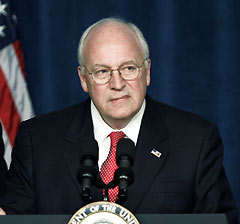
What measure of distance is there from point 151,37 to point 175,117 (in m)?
1.33

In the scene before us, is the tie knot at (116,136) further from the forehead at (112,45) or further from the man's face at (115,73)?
the forehead at (112,45)

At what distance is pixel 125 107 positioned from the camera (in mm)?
2352

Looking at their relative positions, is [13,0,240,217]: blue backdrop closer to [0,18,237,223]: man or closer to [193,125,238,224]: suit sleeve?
[0,18,237,223]: man

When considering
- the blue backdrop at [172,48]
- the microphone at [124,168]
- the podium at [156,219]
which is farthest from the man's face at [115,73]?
the blue backdrop at [172,48]

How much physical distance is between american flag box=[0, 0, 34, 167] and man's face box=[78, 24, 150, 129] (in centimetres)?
122

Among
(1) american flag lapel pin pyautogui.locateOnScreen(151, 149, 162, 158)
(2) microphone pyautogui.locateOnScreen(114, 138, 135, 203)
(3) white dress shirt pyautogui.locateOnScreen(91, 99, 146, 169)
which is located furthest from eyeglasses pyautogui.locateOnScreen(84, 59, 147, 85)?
(2) microphone pyautogui.locateOnScreen(114, 138, 135, 203)

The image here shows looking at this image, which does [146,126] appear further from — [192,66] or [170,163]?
[192,66]

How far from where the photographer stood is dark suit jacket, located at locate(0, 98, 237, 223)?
2320 mm

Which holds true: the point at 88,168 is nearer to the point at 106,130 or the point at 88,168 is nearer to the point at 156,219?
the point at 156,219

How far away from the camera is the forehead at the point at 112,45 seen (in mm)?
2367

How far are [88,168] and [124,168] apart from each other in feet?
0.36

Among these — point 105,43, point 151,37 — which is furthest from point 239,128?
point 105,43

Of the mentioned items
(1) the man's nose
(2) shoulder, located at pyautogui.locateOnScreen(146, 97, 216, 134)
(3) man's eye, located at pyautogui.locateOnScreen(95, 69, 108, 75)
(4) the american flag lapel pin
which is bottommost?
(4) the american flag lapel pin

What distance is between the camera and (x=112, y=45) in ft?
7.82
